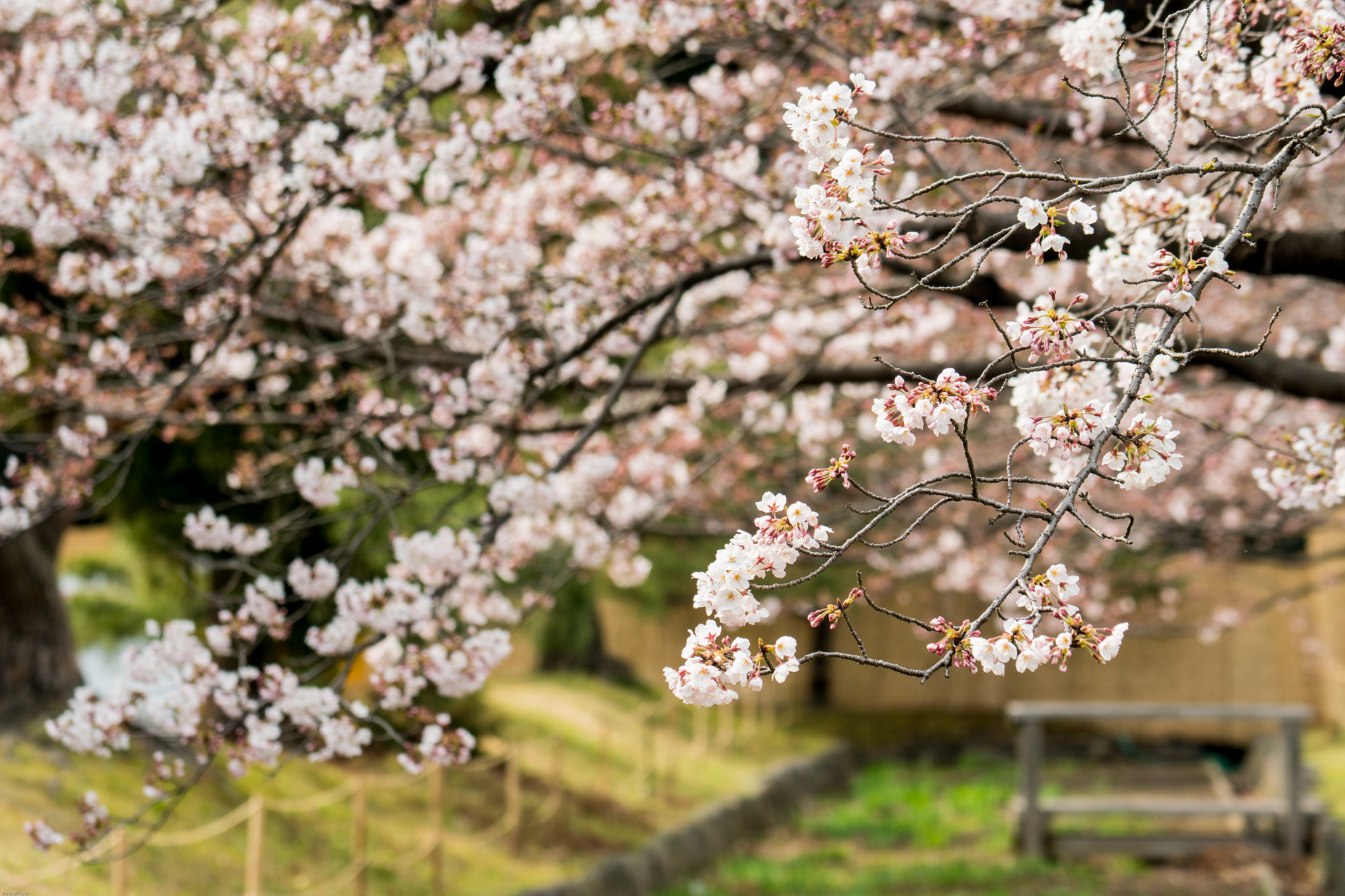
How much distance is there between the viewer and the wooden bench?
825cm

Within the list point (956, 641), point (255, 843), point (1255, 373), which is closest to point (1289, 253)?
point (1255, 373)

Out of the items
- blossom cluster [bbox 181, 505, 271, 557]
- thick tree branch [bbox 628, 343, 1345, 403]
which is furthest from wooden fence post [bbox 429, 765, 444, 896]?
thick tree branch [bbox 628, 343, 1345, 403]

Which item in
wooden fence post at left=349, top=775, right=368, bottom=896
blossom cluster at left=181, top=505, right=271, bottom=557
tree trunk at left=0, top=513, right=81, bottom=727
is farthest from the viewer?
tree trunk at left=0, top=513, right=81, bottom=727

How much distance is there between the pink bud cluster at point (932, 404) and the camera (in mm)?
1944

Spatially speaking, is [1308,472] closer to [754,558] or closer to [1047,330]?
[1047,330]

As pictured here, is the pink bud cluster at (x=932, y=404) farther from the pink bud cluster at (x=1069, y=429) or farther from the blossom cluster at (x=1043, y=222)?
the blossom cluster at (x=1043, y=222)

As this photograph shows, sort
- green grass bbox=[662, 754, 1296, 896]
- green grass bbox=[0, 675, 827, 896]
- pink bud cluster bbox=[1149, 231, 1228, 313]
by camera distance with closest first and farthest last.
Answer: pink bud cluster bbox=[1149, 231, 1228, 313] → green grass bbox=[0, 675, 827, 896] → green grass bbox=[662, 754, 1296, 896]

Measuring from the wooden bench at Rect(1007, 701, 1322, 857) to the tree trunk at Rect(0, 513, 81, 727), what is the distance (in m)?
6.29

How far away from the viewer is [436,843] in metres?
5.95

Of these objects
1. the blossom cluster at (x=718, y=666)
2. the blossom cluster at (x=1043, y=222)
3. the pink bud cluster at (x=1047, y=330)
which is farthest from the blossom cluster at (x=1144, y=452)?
the blossom cluster at (x=718, y=666)

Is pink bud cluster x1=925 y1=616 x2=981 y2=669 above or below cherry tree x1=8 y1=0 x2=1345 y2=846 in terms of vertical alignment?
below

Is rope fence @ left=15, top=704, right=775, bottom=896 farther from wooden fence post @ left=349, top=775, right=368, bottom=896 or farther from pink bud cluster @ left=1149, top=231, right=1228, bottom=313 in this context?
pink bud cluster @ left=1149, top=231, right=1228, bottom=313

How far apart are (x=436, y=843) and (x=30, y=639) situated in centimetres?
236

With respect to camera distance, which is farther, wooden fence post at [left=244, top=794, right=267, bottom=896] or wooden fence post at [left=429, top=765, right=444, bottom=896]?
wooden fence post at [left=429, top=765, right=444, bottom=896]
